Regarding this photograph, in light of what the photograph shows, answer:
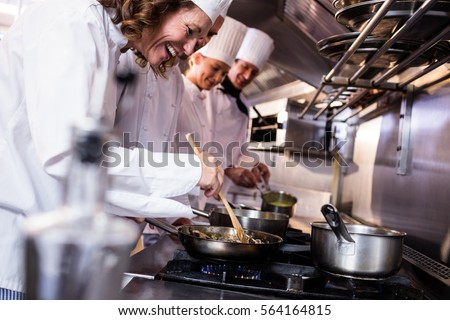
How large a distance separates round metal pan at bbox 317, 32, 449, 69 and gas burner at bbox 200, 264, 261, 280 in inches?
25.1

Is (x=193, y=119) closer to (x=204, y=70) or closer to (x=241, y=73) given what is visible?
(x=204, y=70)

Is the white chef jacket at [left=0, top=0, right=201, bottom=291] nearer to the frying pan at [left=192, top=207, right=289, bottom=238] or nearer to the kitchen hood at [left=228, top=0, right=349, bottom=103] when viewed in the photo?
the frying pan at [left=192, top=207, right=289, bottom=238]

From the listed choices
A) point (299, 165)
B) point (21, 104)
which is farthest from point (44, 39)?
point (299, 165)

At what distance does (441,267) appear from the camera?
3.98ft

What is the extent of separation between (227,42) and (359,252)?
177 centimetres

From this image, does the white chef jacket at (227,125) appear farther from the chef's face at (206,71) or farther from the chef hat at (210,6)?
the chef hat at (210,6)

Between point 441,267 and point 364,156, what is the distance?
114cm

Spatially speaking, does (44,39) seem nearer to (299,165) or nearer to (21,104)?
(21,104)

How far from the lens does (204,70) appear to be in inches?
103

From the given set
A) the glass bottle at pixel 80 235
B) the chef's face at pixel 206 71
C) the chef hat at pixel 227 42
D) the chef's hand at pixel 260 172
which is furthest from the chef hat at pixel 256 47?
the glass bottle at pixel 80 235

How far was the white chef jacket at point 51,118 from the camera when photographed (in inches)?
33.0

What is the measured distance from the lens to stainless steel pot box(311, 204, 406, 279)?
96 centimetres

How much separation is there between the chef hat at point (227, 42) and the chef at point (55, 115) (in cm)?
141
